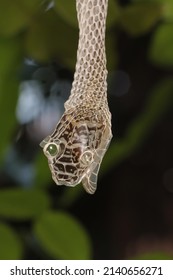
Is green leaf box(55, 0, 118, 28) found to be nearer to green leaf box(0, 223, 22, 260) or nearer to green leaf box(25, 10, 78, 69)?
green leaf box(25, 10, 78, 69)

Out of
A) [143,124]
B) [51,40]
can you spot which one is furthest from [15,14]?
[143,124]

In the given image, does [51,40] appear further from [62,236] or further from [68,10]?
Result: [62,236]

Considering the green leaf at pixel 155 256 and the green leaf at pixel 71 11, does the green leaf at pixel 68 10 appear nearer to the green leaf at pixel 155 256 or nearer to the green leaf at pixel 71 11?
the green leaf at pixel 71 11

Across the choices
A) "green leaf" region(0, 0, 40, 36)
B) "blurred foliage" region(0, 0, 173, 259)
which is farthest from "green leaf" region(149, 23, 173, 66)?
"green leaf" region(0, 0, 40, 36)

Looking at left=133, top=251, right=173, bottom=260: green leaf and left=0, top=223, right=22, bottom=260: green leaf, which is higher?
left=0, top=223, right=22, bottom=260: green leaf

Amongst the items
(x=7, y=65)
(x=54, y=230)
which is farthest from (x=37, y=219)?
(x=7, y=65)
